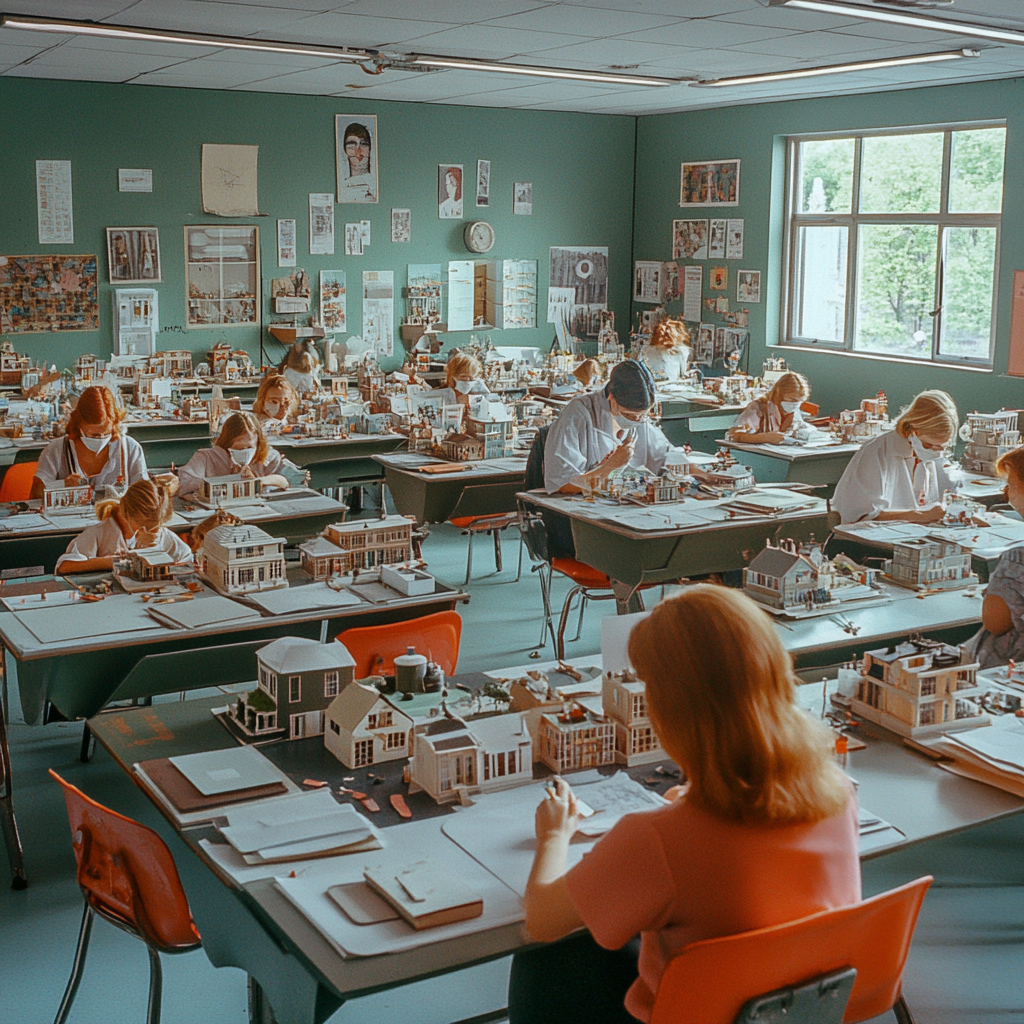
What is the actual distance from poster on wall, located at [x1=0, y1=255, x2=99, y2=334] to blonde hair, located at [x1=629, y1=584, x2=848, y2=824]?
9305mm

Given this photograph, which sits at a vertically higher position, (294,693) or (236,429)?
(236,429)

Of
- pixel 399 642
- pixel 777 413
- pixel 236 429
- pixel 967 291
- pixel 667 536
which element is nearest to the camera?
pixel 399 642

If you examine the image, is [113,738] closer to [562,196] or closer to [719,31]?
[719,31]

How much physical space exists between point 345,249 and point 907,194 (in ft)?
16.7

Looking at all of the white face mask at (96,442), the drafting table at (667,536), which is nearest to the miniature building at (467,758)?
the drafting table at (667,536)

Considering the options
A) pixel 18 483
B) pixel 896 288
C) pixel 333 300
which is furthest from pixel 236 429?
pixel 896 288

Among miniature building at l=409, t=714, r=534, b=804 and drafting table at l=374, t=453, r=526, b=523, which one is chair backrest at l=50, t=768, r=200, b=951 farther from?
drafting table at l=374, t=453, r=526, b=523

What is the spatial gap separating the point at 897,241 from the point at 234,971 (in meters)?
8.83

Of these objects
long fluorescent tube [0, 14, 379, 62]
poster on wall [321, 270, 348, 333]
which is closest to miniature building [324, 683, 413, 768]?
long fluorescent tube [0, 14, 379, 62]

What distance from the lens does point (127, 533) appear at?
507 centimetres

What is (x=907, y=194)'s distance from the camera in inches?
404

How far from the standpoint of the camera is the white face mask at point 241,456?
6418mm

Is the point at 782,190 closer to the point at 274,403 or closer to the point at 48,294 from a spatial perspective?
the point at 274,403

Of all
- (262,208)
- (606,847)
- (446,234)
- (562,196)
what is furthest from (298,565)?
(562,196)
